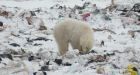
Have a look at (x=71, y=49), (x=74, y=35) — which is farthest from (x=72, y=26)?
(x=71, y=49)

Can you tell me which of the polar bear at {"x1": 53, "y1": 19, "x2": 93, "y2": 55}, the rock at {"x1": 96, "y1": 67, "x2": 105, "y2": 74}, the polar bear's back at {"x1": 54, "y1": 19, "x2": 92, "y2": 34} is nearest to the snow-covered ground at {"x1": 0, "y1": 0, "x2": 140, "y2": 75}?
the rock at {"x1": 96, "y1": 67, "x2": 105, "y2": 74}

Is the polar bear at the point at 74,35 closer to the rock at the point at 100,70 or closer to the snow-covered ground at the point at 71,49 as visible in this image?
the snow-covered ground at the point at 71,49

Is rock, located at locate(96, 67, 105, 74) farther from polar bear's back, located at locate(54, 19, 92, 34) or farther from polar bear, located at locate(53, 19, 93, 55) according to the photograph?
polar bear's back, located at locate(54, 19, 92, 34)

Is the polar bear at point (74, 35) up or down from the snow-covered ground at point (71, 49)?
up

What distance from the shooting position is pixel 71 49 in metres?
10.1

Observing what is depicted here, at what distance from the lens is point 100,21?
15734 mm

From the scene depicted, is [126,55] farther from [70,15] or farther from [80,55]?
[70,15]

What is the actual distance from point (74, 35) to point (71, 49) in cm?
96

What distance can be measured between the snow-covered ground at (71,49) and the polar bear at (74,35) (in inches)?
7.4

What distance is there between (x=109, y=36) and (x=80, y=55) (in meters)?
3.50

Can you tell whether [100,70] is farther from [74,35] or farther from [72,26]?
[72,26]

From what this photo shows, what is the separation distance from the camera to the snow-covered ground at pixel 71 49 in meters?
7.52

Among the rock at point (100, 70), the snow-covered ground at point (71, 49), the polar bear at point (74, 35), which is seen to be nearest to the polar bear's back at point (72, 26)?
the polar bear at point (74, 35)

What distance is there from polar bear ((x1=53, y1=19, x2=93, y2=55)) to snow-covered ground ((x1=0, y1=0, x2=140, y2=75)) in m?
0.19
